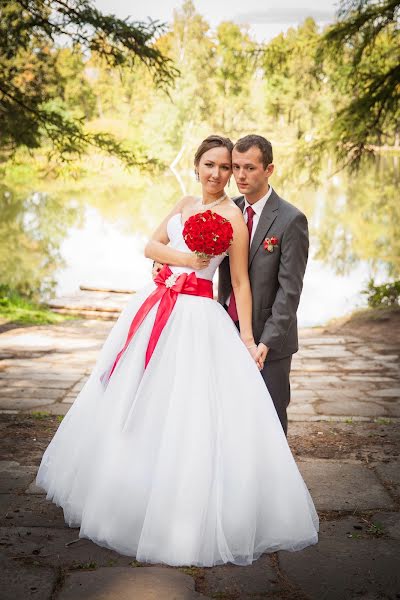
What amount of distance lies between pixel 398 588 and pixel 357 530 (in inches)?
20.2

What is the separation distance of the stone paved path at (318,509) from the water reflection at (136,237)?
4767mm

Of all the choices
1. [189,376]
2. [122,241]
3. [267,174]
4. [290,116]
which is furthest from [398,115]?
[290,116]

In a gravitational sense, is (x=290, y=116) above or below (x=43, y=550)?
above

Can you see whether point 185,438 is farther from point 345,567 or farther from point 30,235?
point 30,235

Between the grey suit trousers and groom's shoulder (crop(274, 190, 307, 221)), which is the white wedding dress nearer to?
the grey suit trousers

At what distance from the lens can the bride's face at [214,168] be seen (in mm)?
3043

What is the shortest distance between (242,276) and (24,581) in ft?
5.61

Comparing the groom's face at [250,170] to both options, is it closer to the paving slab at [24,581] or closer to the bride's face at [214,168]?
the bride's face at [214,168]

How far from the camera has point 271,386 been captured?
341 centimetres

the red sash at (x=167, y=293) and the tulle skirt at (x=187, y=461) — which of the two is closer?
the tulle skirt at (x=187, y=461)

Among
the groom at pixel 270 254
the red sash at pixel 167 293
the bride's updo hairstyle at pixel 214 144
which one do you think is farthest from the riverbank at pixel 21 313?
the bride's updo hairstyle at pixel 214 144

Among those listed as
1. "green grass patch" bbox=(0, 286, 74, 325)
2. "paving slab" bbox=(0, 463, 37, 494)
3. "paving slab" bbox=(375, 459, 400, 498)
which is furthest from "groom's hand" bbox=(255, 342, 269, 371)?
"green grass patch" bbox=(0, 286, 74, 325)

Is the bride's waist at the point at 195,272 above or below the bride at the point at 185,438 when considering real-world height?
above

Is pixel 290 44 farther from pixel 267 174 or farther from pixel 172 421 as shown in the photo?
pixel 172 421
